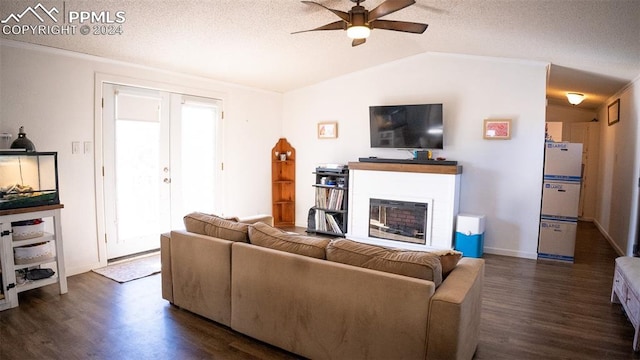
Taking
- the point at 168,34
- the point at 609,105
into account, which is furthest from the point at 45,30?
the point at 609,105

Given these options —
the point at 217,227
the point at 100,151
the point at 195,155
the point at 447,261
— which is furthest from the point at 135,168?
the point at 447,261

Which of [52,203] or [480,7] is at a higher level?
[480,7]

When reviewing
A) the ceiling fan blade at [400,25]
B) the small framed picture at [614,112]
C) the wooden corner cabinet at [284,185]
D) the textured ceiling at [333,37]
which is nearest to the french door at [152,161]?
the textured ceiling at [333,37]

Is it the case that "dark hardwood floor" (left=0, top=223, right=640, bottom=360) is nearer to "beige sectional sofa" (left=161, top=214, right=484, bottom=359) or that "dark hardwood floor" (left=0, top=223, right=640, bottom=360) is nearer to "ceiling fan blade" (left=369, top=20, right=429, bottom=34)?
"beige sectional sofa" (left=161, top=214, right=484, bottom=359)

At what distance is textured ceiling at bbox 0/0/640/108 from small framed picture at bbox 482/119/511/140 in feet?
2.59

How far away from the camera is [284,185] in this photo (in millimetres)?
6469

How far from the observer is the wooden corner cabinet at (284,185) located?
20.8ft

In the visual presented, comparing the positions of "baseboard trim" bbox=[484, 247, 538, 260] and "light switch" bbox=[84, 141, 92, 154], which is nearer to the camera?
"light switch" bbox=[84, 141, 92, 154]

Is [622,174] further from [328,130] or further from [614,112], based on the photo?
[328,130]

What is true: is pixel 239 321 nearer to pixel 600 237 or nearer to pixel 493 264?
pixel 493 264

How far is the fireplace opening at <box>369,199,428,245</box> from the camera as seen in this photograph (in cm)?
489

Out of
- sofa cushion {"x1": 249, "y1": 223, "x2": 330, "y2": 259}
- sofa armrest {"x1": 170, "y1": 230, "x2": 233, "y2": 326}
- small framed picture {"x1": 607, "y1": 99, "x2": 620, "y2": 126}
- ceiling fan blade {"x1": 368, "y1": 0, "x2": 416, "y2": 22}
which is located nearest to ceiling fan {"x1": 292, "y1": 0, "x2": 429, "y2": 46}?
ceiling fan blade {"x1": 368, "y1": 0, "x2": 416, "y2": 22}

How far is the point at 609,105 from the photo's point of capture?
5.89 m

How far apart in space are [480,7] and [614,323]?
107 inches
